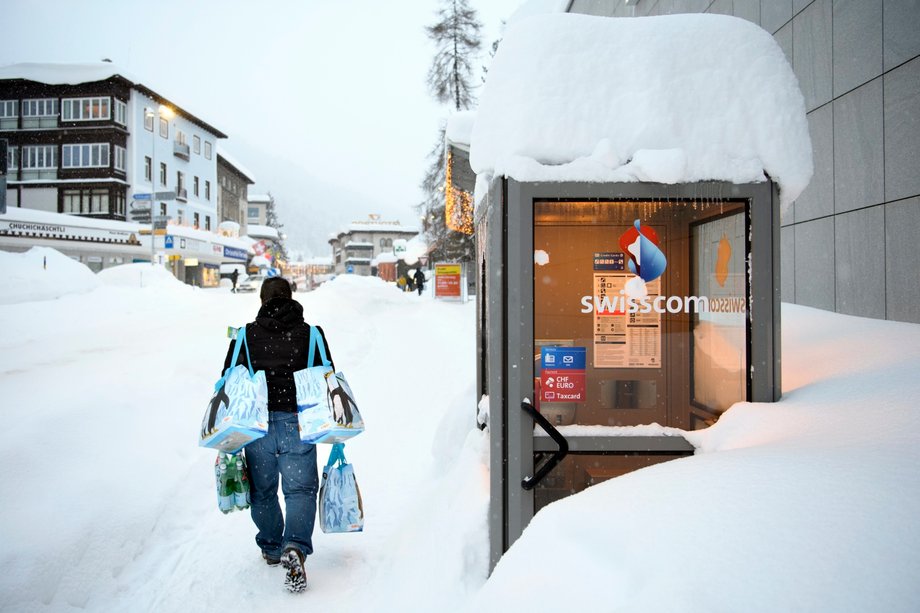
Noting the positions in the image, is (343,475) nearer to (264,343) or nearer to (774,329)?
(264,343)

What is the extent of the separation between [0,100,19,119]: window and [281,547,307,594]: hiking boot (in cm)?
5493

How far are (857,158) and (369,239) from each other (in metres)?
87.0

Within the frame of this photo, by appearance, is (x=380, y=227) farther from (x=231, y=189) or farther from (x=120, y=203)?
(x=120, y=203)

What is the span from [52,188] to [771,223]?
5333 centimetres

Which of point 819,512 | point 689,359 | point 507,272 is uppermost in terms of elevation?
point 507,272

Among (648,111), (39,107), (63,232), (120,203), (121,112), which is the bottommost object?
(648,111)

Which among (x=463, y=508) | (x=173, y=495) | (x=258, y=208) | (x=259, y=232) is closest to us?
(x=463, y=508)

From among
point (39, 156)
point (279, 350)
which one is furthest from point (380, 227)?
point (279, 350)

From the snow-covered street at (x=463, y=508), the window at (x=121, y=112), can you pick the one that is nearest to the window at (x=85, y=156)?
the window at (x=121, y=112)

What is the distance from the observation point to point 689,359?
3.56m

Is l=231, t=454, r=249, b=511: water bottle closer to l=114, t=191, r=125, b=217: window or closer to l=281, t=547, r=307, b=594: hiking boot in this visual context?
l=281, t=547, r=307, b=594: hiking boot

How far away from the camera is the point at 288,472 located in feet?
13.2

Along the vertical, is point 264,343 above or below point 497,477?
above

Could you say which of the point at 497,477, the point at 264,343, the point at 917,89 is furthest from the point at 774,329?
the point at 917,89
